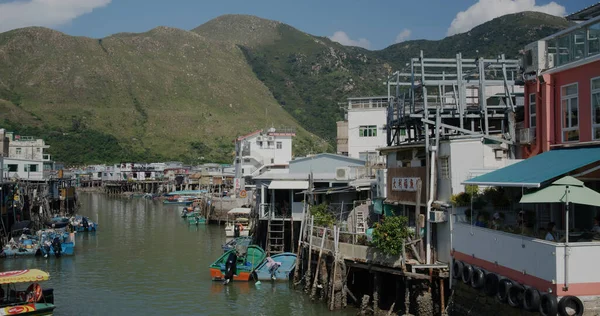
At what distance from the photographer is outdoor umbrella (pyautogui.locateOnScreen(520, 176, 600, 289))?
17.0 metres

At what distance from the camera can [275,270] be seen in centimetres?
3634

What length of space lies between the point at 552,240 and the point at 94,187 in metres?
149

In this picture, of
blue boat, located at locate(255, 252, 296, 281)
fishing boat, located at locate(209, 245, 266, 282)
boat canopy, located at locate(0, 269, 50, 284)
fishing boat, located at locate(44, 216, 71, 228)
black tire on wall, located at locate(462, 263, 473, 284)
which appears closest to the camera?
black tire on wall, located at locate(462, 263, 473, 284)

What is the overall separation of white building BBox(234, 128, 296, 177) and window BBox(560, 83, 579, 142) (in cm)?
5453

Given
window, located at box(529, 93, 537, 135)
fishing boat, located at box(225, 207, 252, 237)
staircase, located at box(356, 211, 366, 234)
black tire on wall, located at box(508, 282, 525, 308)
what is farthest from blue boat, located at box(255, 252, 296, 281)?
black tire on wall, located at box(508, 282, 525, 308)

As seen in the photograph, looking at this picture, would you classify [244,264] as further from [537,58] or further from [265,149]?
[265,149]

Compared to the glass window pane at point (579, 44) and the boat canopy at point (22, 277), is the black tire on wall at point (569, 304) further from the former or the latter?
the boat canopy at point (22, 277)

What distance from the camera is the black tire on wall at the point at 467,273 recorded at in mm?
21817

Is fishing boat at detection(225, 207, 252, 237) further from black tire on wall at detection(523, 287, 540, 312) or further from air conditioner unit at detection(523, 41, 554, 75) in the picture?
black tire on wall at detection(523, 287, 540, 312)

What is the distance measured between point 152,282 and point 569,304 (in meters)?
27.5

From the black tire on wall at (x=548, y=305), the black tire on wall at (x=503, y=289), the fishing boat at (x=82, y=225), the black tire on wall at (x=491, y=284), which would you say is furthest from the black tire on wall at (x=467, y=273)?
the fishing boat at (x=82, y=225)

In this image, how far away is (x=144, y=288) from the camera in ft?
121

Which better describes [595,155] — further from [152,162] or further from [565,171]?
[152,162]

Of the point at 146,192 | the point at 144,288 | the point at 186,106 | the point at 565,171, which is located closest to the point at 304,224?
the point at 144,288
